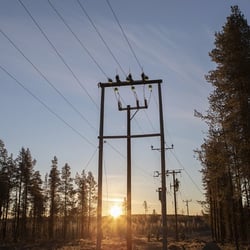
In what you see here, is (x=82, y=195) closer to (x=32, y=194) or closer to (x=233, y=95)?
(x=32, y=194)

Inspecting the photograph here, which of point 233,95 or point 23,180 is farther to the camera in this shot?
point 23,180

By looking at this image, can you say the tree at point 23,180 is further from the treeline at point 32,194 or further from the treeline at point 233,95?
the treeline at point 233,95

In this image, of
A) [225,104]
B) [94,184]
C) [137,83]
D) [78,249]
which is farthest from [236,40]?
[94,184]

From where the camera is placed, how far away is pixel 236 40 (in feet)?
73.6

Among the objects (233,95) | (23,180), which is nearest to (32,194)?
(23,180)

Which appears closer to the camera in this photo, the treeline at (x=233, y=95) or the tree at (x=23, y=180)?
the treeline at (x=233, y=95)

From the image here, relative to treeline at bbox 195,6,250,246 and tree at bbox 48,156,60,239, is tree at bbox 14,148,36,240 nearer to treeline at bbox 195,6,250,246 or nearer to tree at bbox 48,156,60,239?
tree at bbox 48,156,60,239

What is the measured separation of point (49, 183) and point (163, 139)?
2141 inches

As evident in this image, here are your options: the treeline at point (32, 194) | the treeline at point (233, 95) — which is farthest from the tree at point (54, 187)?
the treeline at point (233, 95)

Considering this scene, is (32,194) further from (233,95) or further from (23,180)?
(233,95)

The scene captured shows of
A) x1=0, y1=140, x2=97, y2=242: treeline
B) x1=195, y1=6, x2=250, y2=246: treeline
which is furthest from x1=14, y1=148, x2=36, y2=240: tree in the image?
x1=195, y1=6, x2=250, y2=246: treeline

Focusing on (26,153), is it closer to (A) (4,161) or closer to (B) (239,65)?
(A) (4,161)

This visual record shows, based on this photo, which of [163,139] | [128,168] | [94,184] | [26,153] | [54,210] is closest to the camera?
[163,139]

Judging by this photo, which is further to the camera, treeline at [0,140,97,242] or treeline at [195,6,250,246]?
treeline at [0,140,97,242]
